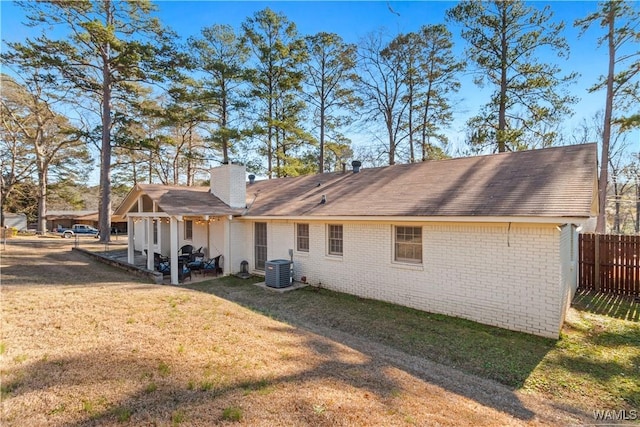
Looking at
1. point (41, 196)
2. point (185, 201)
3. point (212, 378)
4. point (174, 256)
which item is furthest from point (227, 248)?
point (41, 196)

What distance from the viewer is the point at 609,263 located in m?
9.84

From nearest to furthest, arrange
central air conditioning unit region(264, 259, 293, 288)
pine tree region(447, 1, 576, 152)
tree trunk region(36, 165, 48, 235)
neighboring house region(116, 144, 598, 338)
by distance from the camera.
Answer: neighboring house region(116, 144, 598, 338) < central air conditioning unit region(264, 259, 293, 288) < pine tree region(447, 1, 576, 152) < tree trunk region(36, 165, 48, 235)

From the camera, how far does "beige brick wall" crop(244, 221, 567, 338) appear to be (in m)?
6.46

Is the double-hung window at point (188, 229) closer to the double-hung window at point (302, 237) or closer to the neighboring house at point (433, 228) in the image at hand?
the neighboring house at point (433, 228)

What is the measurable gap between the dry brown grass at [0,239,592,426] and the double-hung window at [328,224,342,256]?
3820mm

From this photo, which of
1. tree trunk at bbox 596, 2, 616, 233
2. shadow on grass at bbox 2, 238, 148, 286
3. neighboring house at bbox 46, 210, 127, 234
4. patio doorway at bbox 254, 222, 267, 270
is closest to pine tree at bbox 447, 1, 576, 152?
tree trunk at bbox 596, 2, 616, 233

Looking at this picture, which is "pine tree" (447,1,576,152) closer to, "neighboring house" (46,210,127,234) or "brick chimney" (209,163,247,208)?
"brick chimney" (209,163,247,208)

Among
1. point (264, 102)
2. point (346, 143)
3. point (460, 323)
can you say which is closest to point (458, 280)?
point (460, 323)

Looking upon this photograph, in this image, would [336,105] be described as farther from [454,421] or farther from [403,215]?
[454,421]

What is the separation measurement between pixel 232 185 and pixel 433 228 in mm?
8200

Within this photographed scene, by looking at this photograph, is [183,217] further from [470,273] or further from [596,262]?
[596,262]

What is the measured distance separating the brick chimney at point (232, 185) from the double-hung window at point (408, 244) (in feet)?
22.8

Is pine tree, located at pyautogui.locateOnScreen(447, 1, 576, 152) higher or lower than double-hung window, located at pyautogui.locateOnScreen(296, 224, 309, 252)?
higher

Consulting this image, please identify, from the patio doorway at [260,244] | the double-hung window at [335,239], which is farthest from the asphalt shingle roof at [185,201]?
the double-hung window at [335,239]
